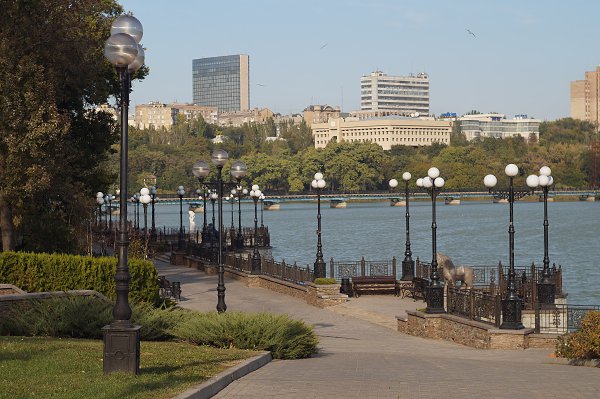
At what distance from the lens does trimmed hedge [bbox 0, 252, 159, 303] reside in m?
25.2

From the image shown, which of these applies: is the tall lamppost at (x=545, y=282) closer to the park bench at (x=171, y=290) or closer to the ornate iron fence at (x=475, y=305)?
the ornate iron fence at (x=475, y=305)

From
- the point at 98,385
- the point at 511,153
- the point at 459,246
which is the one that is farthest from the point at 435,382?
the point at 511,153

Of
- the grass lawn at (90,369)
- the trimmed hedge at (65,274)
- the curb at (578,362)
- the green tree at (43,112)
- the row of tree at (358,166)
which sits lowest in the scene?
the curb at (578,362)

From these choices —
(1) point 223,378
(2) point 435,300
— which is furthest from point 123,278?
(2) point 435,300

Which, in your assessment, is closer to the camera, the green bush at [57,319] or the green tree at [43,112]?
the green bush at [57,319]

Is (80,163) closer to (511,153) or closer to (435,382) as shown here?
(435,382)

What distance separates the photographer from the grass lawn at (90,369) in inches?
476

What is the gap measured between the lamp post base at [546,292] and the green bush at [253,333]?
12183 millimetres

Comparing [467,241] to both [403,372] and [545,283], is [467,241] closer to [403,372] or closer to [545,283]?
[545,283]

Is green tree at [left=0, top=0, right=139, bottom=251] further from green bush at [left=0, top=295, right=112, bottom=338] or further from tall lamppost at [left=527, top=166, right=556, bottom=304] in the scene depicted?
tall lamppost at [left=527, top=166, right=556, bottom=304]

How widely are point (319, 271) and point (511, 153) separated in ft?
526

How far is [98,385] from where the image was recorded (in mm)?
12414

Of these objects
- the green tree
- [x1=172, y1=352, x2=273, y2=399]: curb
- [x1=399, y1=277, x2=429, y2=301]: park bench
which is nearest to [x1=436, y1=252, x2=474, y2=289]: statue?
[x1=399, y1=277, x2=429, y2=301]: park bench

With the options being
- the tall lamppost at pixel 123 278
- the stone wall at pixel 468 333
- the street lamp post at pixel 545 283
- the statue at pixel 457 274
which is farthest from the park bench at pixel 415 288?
the tall lamppost at pixel 123 278
